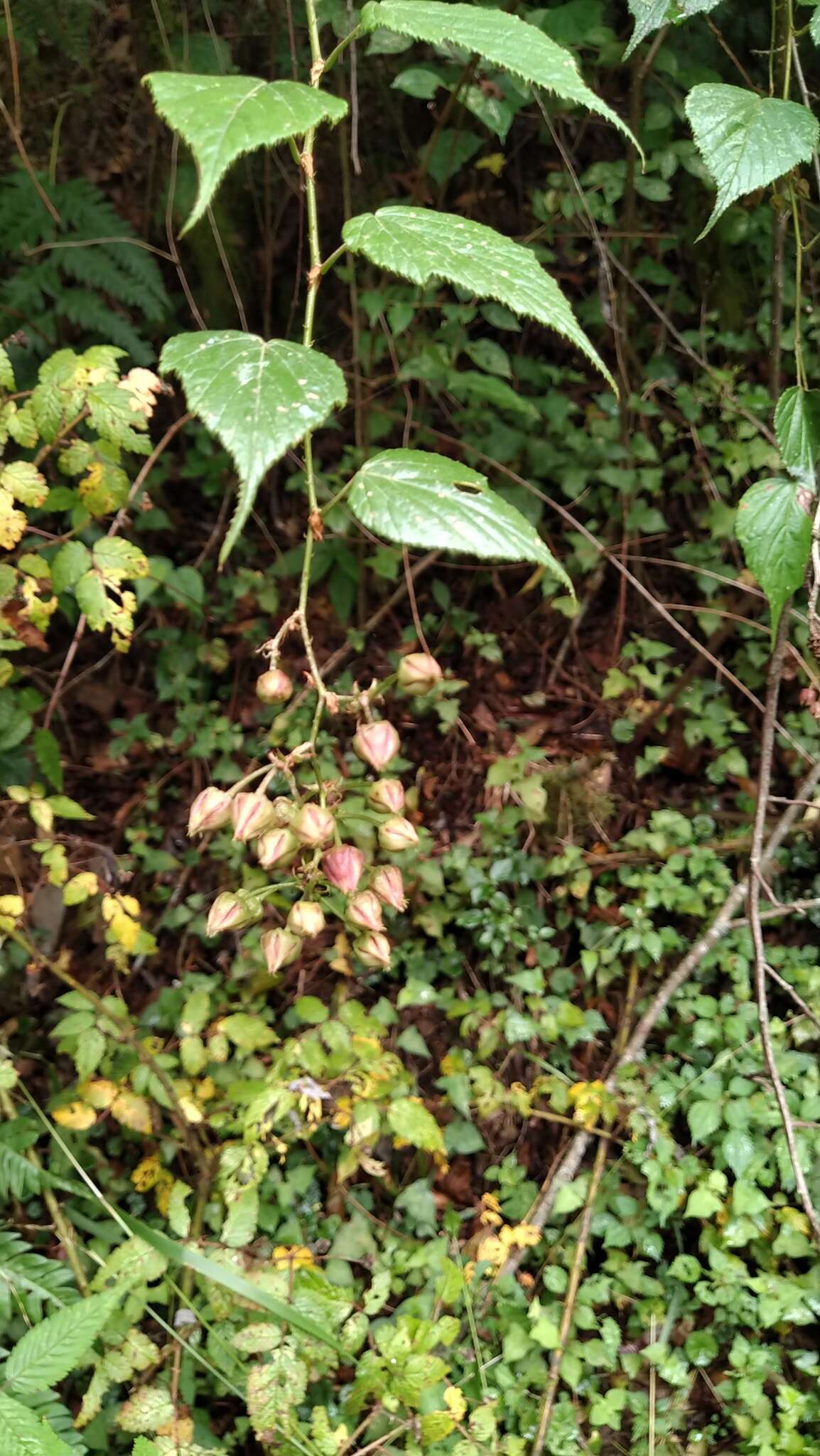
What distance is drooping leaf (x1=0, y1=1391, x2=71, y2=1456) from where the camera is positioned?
3.35 ft

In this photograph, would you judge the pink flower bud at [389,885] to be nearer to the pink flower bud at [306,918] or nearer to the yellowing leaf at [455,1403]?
the pink flower bud at [306,918]

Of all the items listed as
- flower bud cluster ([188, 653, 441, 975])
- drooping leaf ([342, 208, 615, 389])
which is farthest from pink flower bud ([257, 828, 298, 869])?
drooping leaf ([342, 208, 615, 389])

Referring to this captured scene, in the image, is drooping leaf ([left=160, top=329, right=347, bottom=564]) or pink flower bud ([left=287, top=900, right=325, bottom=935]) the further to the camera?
pink flower bud ([left=287, top=900, right=325, bottom=935])

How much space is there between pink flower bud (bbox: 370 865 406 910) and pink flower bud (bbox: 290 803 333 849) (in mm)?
122

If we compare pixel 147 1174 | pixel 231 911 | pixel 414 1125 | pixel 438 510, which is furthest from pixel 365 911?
pixel 147 1174

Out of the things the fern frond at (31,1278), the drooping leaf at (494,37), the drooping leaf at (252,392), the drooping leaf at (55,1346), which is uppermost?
the drooping leaf at (494,37)

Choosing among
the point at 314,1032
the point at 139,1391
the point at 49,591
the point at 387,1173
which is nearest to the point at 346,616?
the point at 49,591

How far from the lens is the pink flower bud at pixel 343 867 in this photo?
84cm

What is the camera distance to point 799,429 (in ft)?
3.76

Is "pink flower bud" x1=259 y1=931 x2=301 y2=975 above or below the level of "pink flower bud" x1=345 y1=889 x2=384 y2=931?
below

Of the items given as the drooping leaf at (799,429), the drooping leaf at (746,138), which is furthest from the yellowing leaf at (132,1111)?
the drooping leaf at (746,138)

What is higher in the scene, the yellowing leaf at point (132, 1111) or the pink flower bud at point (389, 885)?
the pink flower bud at point (389, 885)

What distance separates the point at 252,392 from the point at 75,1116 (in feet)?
4.92

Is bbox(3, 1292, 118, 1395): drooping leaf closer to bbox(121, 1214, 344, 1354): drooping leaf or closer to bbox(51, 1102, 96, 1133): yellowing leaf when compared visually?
bbox(121, 1214, 344, 1354): drooping leaf
